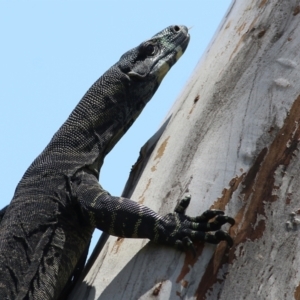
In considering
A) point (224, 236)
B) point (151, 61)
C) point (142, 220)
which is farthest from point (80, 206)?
point (151, 61)

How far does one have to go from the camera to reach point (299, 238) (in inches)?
200

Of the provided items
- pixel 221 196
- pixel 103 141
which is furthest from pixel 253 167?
pixel 103 141

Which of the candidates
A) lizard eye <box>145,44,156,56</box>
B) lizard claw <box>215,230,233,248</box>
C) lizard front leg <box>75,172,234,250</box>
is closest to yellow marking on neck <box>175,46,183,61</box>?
lizard eye <box>145,44,156,56</box>

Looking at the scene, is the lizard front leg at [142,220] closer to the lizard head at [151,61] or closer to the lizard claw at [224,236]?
the lizard claw at [224,236]

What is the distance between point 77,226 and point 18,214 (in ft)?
1.93

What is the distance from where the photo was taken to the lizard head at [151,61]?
823 cm

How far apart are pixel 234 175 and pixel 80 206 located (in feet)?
6.32

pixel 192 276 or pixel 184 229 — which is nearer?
pixel 192 276

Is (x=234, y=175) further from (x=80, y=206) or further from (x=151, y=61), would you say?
(x=151, y=61)

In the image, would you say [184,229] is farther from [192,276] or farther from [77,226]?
[77,226]

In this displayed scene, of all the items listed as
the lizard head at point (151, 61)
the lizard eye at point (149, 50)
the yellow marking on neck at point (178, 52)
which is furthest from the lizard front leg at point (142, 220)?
the yellow marking on neck at point (178, 52)

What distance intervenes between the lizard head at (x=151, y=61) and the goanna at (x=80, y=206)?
0.01m

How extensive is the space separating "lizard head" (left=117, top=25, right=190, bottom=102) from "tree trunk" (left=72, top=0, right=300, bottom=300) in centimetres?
149

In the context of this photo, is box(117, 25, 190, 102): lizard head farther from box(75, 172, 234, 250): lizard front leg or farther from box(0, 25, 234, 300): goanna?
box(75, 172, 234, 250): lizard front leg
